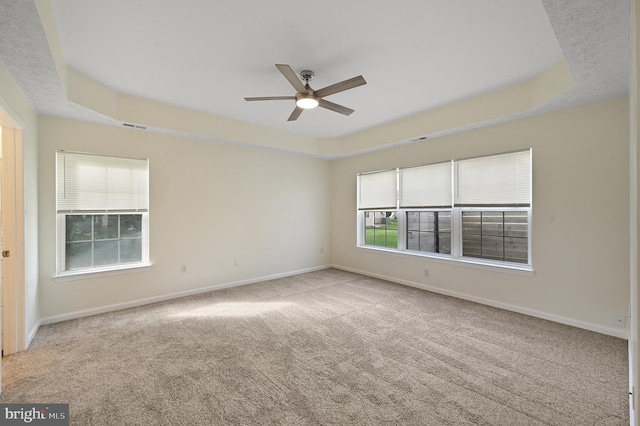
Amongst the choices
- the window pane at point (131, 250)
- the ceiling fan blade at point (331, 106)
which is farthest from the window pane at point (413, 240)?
the window pane at point (131, 250)

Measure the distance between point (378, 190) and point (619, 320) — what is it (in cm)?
363

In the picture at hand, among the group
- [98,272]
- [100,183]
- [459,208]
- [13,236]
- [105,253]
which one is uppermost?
[100,183]

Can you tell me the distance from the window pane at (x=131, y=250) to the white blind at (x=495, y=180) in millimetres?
4901

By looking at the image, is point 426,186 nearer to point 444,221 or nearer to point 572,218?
point 444,221

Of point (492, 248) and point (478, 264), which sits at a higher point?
point (492, 248)

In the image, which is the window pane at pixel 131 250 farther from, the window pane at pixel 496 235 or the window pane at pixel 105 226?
the window pane at pixel 496 235

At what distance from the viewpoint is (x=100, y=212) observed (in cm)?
375

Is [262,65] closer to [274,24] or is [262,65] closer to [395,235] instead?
[274,24]

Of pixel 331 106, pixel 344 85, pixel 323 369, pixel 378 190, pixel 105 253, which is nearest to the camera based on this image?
pixel 323 369

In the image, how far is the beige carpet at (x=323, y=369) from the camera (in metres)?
1.91

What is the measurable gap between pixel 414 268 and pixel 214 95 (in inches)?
163

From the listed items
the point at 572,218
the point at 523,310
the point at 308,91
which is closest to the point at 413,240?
the point at 523,310

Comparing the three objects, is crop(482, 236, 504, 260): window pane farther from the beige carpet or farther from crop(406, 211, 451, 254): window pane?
the beige carpet

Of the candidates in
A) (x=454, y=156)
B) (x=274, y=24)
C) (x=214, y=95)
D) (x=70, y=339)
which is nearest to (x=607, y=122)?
(x=454, y=156)
